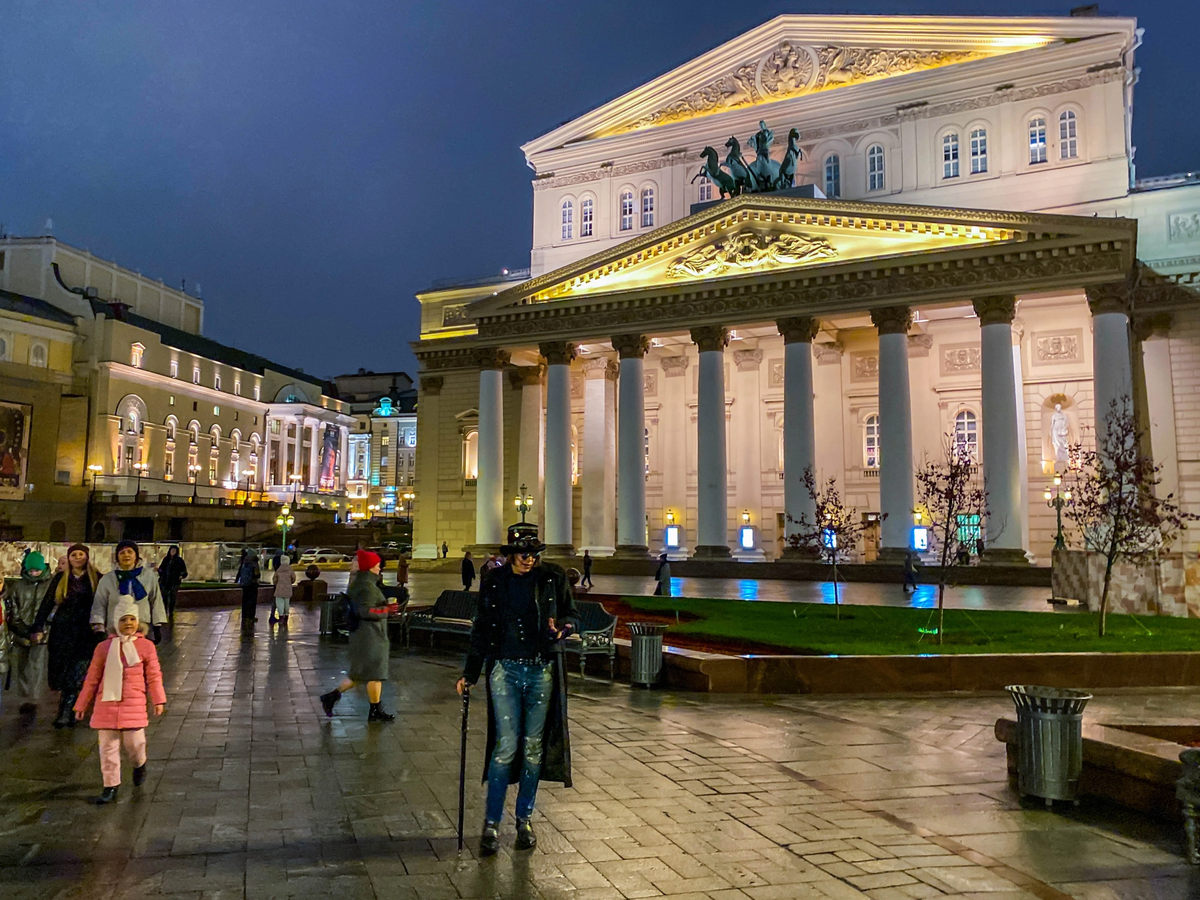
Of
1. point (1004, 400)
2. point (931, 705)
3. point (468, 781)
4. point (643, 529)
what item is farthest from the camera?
point (643, 529)

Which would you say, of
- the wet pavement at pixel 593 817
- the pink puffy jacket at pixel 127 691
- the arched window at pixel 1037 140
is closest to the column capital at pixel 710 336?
the arched window at pixel 1037 140

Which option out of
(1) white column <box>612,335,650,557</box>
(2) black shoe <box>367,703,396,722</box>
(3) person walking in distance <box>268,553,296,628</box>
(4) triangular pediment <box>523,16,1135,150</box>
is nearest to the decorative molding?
(1) white column <box>612,335,650,557</box>

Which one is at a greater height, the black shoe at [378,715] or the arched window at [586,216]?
the arched window at [586,216]

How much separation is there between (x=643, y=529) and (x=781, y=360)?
11.2 meters

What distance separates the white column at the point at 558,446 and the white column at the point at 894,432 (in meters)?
13.3

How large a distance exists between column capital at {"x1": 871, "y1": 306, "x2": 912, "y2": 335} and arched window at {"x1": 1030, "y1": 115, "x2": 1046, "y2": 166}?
35.9ft

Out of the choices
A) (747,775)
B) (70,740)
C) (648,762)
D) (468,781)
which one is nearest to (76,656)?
(70,740)

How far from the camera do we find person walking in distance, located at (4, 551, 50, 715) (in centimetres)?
1062

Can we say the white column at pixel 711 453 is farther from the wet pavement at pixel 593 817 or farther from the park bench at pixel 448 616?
the wet pavement at pixel 593 817

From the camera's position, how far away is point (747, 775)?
26.6 feet

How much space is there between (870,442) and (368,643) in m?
35.7

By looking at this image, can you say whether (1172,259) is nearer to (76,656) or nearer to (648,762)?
(648,762)

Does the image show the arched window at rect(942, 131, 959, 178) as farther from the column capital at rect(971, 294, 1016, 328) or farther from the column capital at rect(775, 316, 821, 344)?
the column capital at rect(775, 316, 821, 344)

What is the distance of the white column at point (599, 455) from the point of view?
44.5 m
